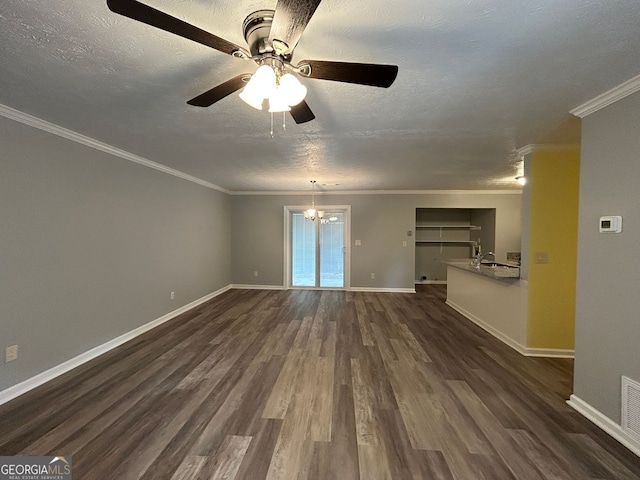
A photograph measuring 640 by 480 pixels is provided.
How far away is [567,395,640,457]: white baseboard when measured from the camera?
66.3 inches

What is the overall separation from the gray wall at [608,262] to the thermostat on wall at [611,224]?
0.03 metres

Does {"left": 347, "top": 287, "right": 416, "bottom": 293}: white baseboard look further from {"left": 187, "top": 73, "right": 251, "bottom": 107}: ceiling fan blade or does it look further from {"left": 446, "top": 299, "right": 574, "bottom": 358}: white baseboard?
{"left": 187, "top": 73, "right": 251, "bottom": 107}: ceiling fan blade

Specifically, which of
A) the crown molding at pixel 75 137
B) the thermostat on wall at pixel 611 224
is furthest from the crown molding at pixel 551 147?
the crown molding at pixel 75 137

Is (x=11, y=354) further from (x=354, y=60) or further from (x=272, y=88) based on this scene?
(x=354, y=60)

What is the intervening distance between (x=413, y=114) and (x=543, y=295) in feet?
8.49

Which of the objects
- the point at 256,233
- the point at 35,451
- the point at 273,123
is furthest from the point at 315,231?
the point at 35,451

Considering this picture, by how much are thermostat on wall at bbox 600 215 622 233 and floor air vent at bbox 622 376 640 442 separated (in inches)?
39.3

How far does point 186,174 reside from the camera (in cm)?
445

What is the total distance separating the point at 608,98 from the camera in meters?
1.82

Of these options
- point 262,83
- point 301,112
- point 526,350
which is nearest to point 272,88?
point 262,83

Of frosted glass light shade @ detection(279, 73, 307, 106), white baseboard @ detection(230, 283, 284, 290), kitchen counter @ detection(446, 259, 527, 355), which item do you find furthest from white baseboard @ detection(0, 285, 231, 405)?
kitchen counter @ detection(446, 259, 527, 355)

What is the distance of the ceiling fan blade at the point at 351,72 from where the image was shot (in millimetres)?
1148

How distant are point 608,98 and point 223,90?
2.60 meters

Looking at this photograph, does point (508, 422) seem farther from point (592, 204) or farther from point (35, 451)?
point (35, 451)
